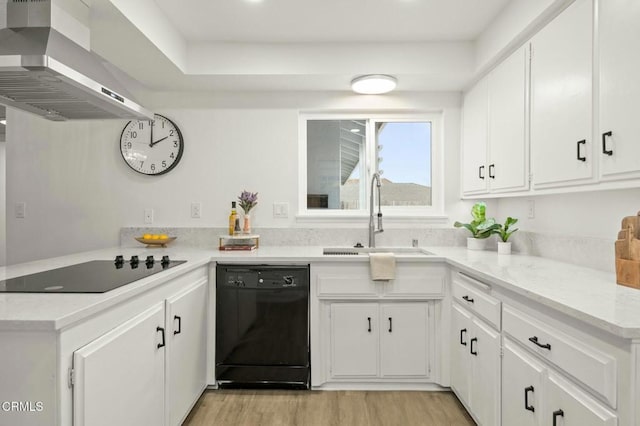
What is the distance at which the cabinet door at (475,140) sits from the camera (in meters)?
2.52

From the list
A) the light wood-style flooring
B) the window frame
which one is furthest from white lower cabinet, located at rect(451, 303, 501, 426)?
the window frame

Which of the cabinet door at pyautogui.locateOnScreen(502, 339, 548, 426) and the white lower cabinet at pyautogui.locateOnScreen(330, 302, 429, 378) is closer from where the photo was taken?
the cabinet door at pyautogui.locateOnScreen(502, 339, 548, 426)

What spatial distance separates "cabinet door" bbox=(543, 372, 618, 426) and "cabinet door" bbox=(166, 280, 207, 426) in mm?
1604

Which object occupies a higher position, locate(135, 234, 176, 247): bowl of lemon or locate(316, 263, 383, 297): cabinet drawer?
locate(135, 234, 176, 247): bowl of lemon

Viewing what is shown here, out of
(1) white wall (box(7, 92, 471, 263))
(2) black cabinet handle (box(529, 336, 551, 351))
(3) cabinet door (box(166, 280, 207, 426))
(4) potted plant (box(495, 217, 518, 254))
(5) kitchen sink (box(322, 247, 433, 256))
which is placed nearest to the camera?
(2) black cabinet handle (box(529, 336, 551, 351))

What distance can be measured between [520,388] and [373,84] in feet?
6.85

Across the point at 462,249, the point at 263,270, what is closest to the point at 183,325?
the point at 263,270

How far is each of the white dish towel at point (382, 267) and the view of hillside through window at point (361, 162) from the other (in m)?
0.80

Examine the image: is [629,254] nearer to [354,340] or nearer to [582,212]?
[582,212]

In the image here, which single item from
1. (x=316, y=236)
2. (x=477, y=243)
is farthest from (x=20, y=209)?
(x=477, y=243)

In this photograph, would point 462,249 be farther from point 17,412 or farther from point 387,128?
point 17,412

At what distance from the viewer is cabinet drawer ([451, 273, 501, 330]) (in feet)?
5.50

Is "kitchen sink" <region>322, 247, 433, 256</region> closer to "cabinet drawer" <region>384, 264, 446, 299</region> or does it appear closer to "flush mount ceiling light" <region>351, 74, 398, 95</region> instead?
"cabinet drawer" <region>384, 264, 446, 299</region>

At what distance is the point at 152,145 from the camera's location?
2941mm
